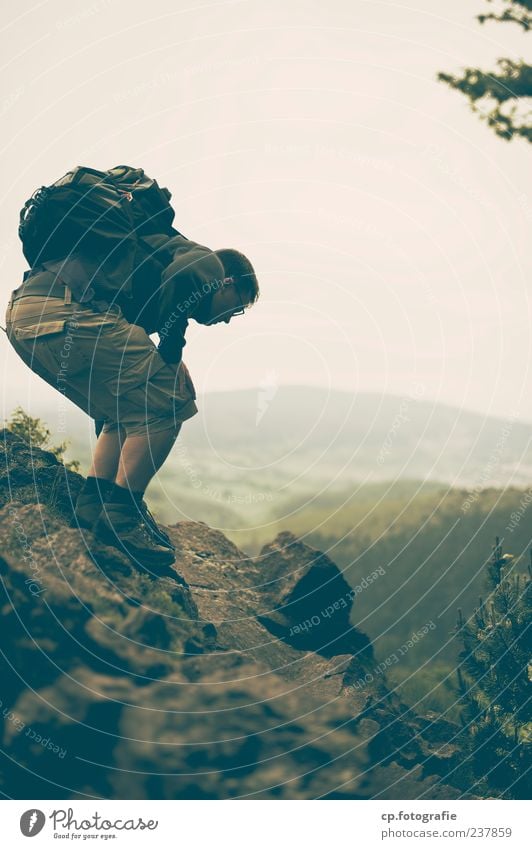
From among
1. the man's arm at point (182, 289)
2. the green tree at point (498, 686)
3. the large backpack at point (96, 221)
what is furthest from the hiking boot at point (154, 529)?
the green tree at point (498, 686)

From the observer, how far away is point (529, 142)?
11.7m

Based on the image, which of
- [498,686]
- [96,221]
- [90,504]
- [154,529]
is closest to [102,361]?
[96,221]

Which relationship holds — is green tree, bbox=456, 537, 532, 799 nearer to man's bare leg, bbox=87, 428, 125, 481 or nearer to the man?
the man

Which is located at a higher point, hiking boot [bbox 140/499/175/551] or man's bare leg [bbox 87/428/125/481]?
man's bare leg [bbox 87/428/125/481]

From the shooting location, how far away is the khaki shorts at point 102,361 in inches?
279

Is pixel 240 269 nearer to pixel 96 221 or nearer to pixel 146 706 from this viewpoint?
pixel 96 221

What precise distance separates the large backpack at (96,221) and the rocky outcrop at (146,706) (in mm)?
2053

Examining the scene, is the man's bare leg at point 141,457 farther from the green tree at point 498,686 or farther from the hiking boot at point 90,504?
the green tree at point 498,686

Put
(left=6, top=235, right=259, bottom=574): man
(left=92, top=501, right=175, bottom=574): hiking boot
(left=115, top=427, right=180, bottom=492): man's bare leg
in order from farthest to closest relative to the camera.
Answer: (left=92, top=501, right=175, bottom=574): hiking boot → (left=115, top=427, right=180, bottom=492): man's bare leg → (left=6, top=235, right=259, bottom=574): man

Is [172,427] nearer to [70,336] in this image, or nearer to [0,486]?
[70,336]

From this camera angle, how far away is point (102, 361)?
7.10 meters

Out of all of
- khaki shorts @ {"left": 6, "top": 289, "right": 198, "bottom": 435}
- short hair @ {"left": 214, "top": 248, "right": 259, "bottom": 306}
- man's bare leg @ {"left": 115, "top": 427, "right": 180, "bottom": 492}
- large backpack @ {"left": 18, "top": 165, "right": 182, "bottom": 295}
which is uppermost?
large backpack @ {"left": 18, "top": 165, "right": 182, "bottom": 295}

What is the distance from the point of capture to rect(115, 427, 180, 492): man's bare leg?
718 centimetres

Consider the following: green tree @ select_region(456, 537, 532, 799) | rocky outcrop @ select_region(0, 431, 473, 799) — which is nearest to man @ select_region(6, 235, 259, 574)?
rocky outcrop @ select_region(0, 431, 473, 799)
